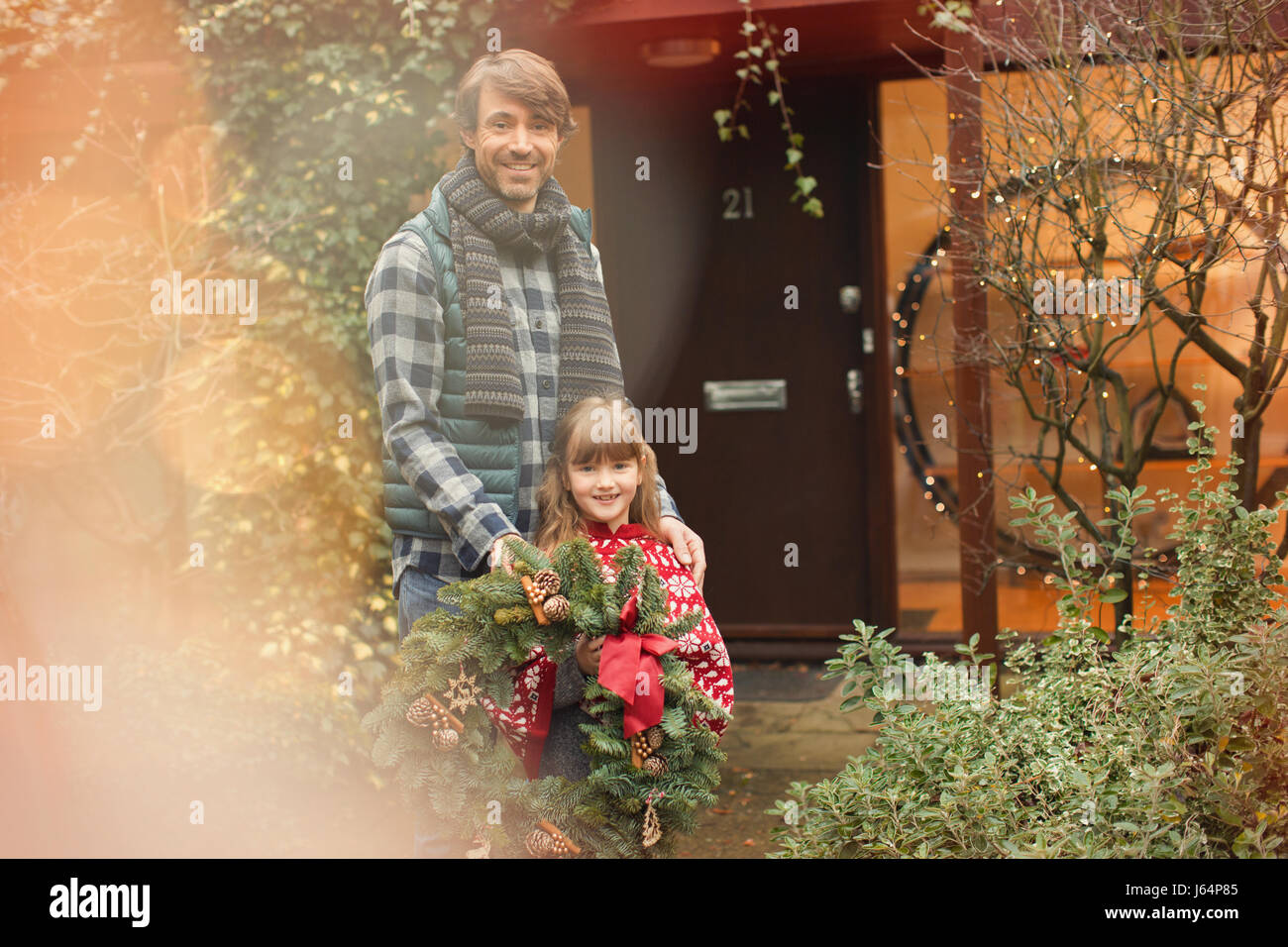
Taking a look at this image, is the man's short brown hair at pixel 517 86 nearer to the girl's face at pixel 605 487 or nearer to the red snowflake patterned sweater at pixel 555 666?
the girl's face at pixel 605 487

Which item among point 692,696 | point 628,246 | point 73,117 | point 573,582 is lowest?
point 692,696

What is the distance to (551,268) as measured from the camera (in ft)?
10.0

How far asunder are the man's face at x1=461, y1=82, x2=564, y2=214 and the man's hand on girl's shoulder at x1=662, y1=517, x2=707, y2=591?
89 centimetres

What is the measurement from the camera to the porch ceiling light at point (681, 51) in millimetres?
4873

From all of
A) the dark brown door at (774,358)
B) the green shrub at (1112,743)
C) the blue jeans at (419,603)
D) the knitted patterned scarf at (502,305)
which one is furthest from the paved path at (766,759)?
the knitted patterned scarf at (502,305)

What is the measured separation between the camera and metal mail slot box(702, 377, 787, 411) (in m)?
5.75

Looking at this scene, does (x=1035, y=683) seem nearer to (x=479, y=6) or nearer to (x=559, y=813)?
(x=559, y=813)

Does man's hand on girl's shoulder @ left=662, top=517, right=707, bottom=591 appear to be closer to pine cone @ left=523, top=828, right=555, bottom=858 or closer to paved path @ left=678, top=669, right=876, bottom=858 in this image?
pine cone @ left=523, top=828, right=555, bottom=858

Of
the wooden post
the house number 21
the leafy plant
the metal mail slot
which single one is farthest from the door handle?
the wooden post

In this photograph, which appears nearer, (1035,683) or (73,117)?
(1035,683)

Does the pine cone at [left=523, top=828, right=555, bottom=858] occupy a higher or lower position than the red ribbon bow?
lower

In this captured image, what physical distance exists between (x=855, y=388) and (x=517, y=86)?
3096mm
